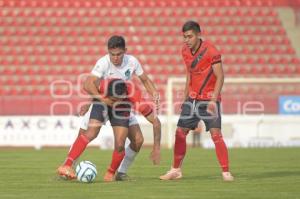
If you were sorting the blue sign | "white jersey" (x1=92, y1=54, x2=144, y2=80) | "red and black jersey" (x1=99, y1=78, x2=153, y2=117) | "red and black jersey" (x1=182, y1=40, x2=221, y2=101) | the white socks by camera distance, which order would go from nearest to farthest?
"white jersey" (x1=92, y1=54, x2=144, y2=80)
"red and black jersey" (x1=99, y1=78, x2=153, y2=117)
"red and black jersey" (x1=182, y1=40, x2=221, y2=101)
the white socks
the blue sign

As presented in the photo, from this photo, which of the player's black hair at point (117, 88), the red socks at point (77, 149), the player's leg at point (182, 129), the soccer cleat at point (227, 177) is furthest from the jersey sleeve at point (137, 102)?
the soccer cleat at point (227, 177)

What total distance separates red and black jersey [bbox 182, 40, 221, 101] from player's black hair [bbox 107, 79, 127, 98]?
97 centimetres

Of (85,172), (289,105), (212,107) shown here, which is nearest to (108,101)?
(85,172)

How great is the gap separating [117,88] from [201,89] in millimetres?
1164

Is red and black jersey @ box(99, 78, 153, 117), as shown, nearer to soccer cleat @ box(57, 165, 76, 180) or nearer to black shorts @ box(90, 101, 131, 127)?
black shorts @ box(90, 101, 131, 127)

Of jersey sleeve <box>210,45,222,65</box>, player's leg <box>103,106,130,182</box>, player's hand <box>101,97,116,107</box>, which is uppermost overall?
jersey sleeve <box>210,45,222,65</box>

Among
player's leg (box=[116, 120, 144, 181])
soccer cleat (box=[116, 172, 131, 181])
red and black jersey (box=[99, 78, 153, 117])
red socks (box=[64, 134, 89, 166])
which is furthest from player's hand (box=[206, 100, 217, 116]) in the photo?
red socks (box=[64, 134, 89, 166])

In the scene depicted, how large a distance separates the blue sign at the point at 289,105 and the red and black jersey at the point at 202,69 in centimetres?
1390

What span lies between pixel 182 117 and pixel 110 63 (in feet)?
4.24

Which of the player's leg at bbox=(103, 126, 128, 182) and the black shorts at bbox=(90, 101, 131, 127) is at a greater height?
the black shorts at bbox=(90, 101, 131, 127)

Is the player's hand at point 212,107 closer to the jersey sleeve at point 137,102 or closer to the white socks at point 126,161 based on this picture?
the jersey sleeve at point 137,102

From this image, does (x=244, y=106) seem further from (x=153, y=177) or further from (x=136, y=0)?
(x=153, y=177)

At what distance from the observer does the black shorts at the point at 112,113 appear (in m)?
10.5

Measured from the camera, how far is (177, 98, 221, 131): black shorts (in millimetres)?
10797
